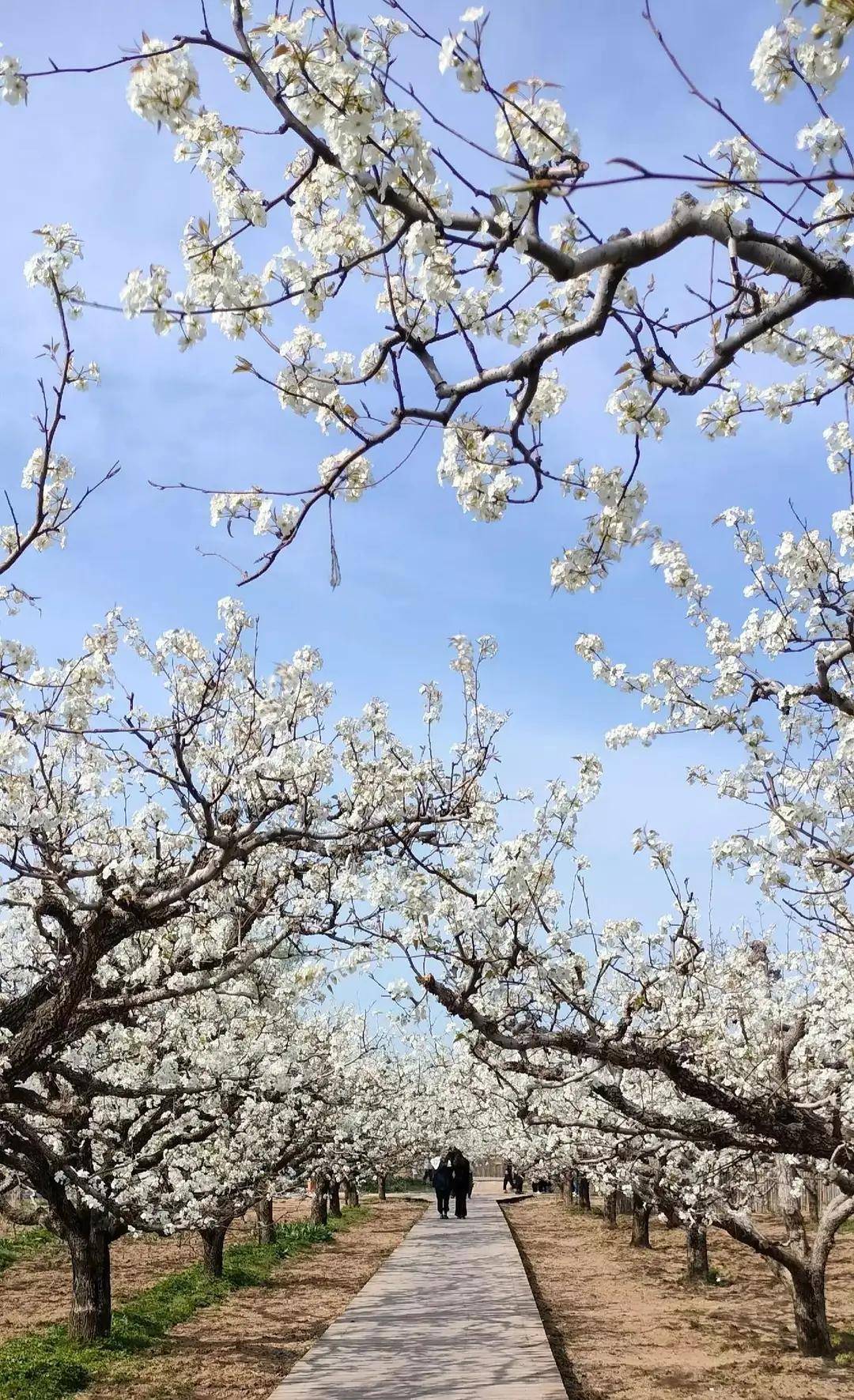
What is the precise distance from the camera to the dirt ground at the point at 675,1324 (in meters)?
10.6

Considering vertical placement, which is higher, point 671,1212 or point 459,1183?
point 671,1212

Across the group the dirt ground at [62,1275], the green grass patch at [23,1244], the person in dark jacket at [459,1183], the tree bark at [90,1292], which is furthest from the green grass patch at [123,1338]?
the person in dark jacket at [459,1183]

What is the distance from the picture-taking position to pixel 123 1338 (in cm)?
1217

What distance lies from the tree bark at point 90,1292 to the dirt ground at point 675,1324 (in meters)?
5.22

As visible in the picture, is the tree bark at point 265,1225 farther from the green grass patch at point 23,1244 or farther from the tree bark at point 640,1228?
the tree bark at point 640,1228

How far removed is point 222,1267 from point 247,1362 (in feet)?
22.4

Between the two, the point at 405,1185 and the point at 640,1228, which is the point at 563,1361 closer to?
the point at 640,1228

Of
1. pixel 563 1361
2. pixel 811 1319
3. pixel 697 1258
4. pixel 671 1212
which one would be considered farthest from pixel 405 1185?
pixel 811 1319

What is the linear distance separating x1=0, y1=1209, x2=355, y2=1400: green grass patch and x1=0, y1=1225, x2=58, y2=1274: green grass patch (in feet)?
12.5

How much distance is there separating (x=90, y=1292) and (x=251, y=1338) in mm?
2138

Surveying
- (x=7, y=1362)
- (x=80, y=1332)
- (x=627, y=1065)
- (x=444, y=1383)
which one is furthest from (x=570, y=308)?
(x=80, y=1332)

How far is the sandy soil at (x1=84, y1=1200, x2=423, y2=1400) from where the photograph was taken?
10.2 meters

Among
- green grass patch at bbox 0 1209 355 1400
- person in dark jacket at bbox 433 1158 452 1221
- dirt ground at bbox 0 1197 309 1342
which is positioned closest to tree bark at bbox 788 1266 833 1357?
green grass patch at bbox 0 1209 355 1400

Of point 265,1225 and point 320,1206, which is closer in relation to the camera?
point 265,1225
